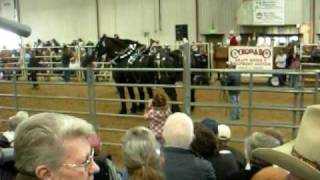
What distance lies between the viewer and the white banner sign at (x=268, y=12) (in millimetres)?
21156

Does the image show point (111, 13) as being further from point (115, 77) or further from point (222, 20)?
point (115, 77)

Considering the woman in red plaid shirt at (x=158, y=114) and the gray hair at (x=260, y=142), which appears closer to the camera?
the gray hair at (x=260, y=142)

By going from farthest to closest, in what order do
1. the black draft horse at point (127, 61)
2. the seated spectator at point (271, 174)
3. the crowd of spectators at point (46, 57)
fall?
1. the crowd of spectators at point (46, 57)
2. the black draft horse at point (127, 61)
3. the seated spectator at point (271, 174)

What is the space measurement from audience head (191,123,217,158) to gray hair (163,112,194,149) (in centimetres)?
10

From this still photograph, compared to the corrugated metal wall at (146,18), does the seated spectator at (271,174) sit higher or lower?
lower

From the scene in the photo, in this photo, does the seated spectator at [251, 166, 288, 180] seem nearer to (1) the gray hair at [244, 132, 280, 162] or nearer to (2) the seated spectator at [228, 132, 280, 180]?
(2) the seated spectator at [228, 132, 280, 180]

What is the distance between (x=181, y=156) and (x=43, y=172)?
2.02m

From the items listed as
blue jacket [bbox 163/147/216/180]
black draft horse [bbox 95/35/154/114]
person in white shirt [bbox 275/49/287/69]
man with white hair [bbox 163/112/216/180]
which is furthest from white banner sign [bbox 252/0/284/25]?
blue jacket [bbox 163/147/216/180]

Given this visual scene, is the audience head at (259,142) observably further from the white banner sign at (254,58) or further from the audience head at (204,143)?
the white banner sign at (254,58)

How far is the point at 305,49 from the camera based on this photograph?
687 inches

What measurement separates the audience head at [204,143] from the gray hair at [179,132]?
10 cm

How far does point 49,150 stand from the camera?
1.47 meters

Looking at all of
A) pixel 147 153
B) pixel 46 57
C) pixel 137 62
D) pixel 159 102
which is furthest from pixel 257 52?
pixel 46 57

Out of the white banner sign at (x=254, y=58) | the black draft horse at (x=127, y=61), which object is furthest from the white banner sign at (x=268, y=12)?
the white banner sign at (x=254, y=58)
